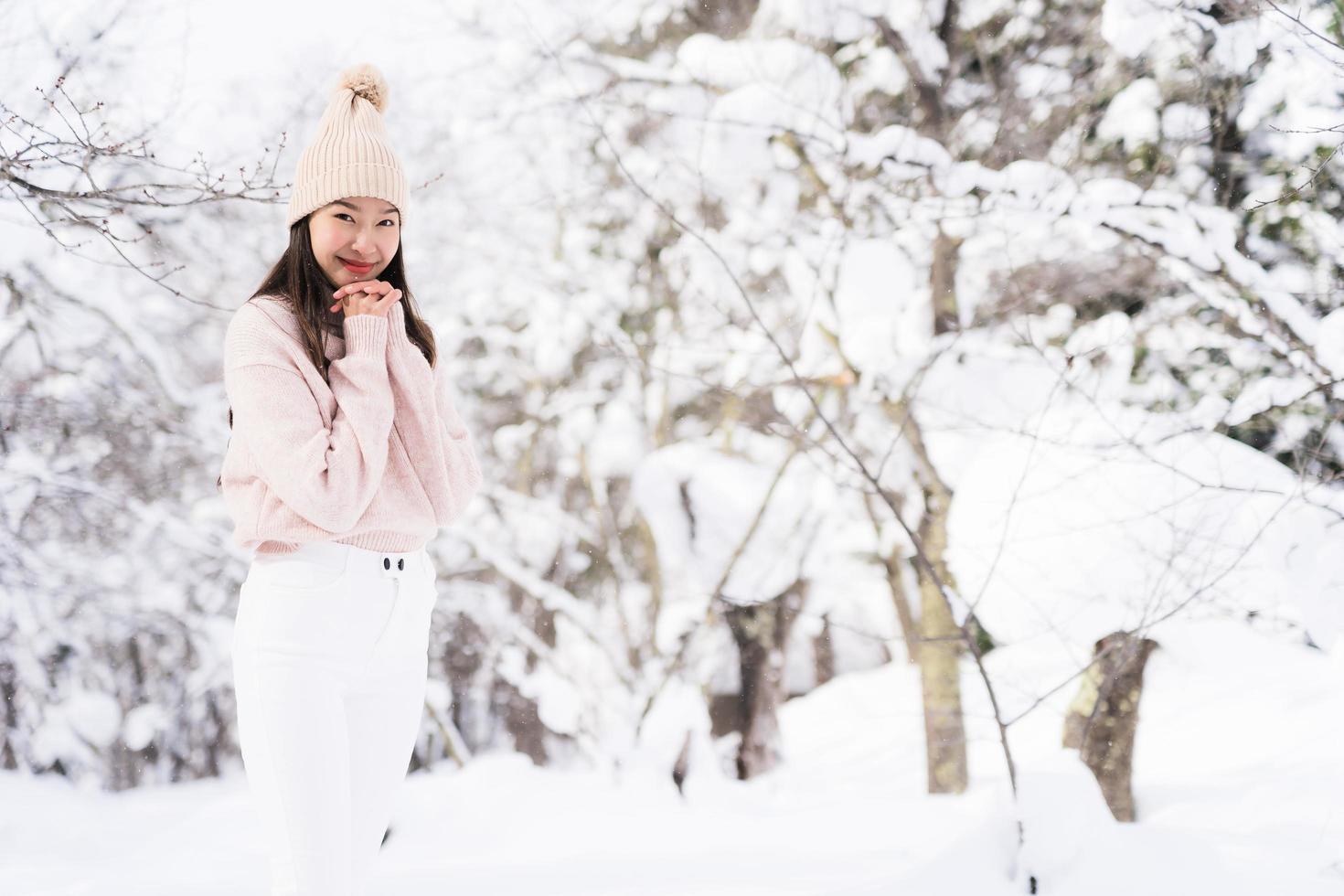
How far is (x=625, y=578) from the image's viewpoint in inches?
290

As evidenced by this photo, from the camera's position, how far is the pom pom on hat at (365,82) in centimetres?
169

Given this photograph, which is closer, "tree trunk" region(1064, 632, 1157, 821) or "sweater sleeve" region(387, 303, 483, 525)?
"sweater sleeve" region(387, 303, 483, 525)

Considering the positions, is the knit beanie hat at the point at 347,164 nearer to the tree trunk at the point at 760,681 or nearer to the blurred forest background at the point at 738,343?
the blurred forest background at the point at 738,343

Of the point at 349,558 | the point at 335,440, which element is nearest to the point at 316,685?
the point at 349,558

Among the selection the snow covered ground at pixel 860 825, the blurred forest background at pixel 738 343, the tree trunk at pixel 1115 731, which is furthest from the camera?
the tree trunk at pixel 1115 731

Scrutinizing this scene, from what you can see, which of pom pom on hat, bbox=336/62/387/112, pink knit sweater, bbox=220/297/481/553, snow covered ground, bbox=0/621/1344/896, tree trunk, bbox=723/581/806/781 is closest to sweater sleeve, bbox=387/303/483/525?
pink knit sweater, bbox=220/297/481/553

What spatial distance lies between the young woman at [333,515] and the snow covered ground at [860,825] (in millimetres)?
1520

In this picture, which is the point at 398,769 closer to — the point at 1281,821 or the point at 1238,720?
the point at 1281,821

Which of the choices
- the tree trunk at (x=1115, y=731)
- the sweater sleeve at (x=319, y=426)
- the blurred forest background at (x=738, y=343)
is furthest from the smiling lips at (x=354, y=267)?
the tree trunk at (x=1115, y=731)

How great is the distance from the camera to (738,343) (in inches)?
222

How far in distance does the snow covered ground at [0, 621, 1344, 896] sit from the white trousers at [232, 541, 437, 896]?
1.52 meters

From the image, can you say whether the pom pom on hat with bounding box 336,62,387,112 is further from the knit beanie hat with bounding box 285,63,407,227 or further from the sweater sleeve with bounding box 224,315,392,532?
the sweater sleeve with bounding box 224,315,392,532

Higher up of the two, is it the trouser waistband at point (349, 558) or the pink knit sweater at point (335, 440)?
the pink knit sweater at point (335, 440)

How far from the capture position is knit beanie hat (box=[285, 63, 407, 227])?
5.10 feet
